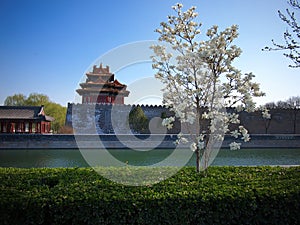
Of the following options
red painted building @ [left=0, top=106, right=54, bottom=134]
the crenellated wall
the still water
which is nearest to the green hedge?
the still water

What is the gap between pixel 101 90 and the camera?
75.0ft

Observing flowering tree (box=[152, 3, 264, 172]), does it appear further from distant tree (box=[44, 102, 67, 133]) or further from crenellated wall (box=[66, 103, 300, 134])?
distant tree (box=[44, 102, 67, 133])

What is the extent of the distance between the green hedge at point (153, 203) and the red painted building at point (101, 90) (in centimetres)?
1975

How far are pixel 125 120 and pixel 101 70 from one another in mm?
5871

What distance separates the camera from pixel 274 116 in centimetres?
2344

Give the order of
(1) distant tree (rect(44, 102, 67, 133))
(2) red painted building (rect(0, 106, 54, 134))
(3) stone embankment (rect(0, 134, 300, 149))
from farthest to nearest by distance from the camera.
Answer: (1) distant tree (rect(44, 102, 67, 133)) < (2) red painted building (rect(0, 106, 54, 134)) < (3) stone embankment (rect(0, 134, 300, 149))

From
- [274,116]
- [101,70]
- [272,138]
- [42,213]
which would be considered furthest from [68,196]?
[274,116]

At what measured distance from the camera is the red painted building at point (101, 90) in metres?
22.6

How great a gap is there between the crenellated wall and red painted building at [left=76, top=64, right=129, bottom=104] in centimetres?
115

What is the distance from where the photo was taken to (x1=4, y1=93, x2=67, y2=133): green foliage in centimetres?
2801

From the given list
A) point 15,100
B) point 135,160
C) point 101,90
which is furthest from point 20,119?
point 15,100

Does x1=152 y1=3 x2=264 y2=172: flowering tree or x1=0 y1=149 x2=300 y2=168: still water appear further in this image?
x1=0 y1=149 x2=300 y2=168: still water

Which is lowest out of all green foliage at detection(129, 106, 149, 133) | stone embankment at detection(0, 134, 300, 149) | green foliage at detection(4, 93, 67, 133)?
stone embankment at detection(0, 134, 300, 149)

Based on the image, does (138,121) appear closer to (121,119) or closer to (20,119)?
(121,119)
